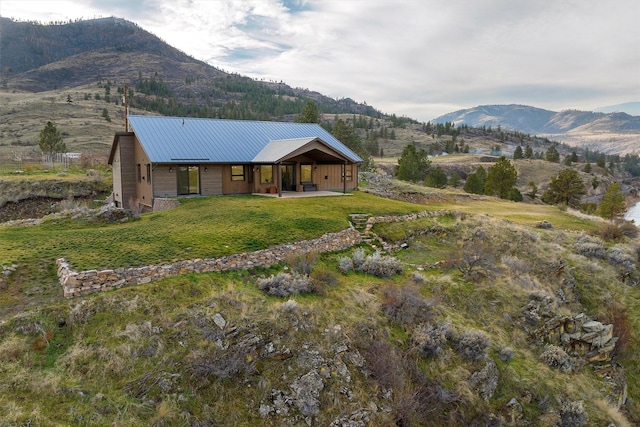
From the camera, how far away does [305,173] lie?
91.0ft

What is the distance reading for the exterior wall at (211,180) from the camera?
24406 mm

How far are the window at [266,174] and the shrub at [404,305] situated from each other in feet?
51.7

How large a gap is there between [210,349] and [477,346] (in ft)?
23.0

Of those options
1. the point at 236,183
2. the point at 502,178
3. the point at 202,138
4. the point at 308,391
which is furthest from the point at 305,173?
the point at 502,178

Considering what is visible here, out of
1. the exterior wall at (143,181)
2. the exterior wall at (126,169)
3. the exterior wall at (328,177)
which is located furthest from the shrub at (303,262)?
the exterior wall at (126,169)

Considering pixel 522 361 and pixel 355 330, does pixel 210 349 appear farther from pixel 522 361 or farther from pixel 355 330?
pixel 522 361

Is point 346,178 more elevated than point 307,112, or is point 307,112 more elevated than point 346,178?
point 307,112

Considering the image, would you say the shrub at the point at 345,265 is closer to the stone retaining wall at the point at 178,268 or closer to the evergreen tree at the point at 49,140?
the stone retaining wall at the point at 178,268

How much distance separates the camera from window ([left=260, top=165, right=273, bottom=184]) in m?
26.0

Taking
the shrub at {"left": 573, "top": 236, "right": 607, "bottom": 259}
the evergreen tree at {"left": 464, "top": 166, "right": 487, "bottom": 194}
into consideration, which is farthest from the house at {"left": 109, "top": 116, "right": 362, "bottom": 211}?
the evergreen tree at {"left": 464, "top": 166, "right": 487, "bottom": 194}

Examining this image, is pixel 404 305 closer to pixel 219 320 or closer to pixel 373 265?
pixel 373 265

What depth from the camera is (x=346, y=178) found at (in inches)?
1175

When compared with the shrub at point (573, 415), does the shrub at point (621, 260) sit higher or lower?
higher

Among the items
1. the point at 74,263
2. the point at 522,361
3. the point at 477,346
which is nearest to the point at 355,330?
the point at 477,346
